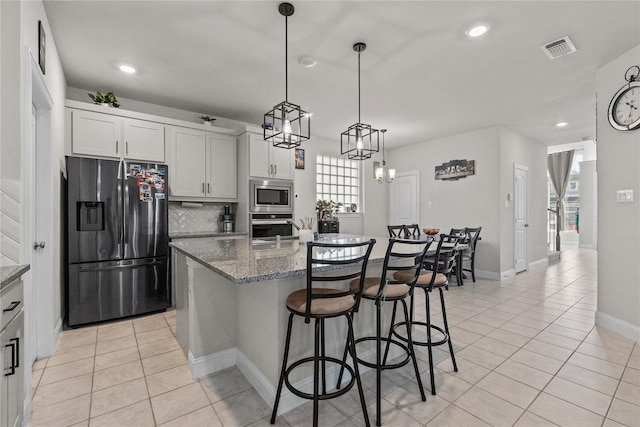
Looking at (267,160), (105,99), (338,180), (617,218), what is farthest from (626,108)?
(105,99)

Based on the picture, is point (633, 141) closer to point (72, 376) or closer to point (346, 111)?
point (346, 111)

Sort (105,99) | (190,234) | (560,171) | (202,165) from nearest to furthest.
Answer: (105,99), (190,234), (202,165), (560,171)

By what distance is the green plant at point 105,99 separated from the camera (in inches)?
134

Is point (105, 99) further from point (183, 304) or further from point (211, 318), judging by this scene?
point (211, 318)

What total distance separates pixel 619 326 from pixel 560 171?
7469 mm

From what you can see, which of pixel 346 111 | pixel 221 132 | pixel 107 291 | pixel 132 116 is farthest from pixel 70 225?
pixel 346 111

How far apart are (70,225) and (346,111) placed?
3.55 metres

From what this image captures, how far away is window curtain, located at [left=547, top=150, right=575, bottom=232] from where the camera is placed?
8.50m

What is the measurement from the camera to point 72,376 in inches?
83.7

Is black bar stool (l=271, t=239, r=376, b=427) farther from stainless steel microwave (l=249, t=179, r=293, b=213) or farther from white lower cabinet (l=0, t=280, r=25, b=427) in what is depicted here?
stainless steel microwave (l=249, t=179, r=293, b=213)

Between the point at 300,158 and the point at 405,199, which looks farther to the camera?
the point at 405,199

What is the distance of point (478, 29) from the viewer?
2.39 m

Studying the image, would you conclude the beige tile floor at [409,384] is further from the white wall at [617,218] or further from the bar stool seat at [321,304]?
the bar stool seat at [321,304]

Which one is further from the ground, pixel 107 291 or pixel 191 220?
pixel 191 220
